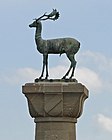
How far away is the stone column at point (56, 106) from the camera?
1733 cm

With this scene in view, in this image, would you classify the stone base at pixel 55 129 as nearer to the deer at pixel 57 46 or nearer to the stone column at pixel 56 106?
the stone column at pixel 56 106

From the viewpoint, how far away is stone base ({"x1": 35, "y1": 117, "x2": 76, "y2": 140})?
17.3 metres

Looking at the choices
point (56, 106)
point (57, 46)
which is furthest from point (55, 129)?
point (57, 46)

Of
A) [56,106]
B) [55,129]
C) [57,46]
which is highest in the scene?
[57,46]

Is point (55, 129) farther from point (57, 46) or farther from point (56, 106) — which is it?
point (57, 46)

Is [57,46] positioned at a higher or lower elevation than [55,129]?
higher

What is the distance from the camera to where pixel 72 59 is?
17.8 m

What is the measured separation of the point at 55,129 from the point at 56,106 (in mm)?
770

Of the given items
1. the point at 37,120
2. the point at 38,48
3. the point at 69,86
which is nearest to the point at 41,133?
the point at 37,120

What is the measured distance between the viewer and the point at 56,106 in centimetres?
1741

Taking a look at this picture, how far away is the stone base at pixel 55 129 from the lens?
17.3 metres

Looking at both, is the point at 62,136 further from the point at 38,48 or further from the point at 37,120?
the point at 38,48

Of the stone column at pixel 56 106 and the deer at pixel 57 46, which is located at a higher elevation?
the deer at pixel 57 46

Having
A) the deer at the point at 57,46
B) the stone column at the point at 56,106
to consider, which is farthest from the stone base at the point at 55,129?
the deer at the point at 57,46
